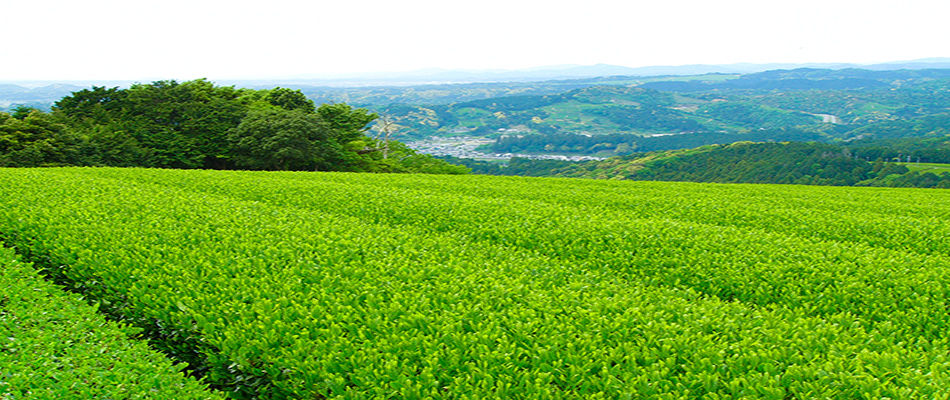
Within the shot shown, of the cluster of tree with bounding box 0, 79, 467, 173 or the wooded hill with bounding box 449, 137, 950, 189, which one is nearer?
the cluster of tree with bounding box 0, 79, 467, 173

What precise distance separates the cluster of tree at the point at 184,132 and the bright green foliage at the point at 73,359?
3463 cm

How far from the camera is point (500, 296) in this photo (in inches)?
235

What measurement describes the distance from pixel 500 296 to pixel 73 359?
159 inches

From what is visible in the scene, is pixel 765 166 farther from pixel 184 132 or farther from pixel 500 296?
pixel 500 296

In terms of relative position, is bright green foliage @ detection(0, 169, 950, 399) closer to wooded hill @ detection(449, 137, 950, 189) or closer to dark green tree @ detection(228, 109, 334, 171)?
dark green tree @ detection(228, 109, 334, 171)

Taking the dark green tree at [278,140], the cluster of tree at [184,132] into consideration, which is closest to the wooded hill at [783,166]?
the cluster of tree at [184,132]

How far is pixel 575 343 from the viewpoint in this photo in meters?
4.85

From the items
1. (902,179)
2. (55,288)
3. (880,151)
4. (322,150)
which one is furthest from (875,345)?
(880,151)

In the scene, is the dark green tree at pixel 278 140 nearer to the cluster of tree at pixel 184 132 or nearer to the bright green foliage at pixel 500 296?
the cluster of tree at pixel 184 132

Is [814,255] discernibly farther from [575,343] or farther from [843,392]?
[575,343]

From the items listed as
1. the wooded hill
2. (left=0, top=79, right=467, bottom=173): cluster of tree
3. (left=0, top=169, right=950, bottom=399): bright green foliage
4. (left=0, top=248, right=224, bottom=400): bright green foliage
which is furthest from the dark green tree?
the wooded hill

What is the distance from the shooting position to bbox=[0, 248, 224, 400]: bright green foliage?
398 centimetres

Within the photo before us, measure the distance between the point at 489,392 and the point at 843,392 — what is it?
2801 mm

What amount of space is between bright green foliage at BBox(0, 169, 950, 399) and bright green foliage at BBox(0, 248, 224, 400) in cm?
44
